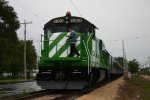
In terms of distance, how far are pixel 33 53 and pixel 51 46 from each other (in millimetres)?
67934

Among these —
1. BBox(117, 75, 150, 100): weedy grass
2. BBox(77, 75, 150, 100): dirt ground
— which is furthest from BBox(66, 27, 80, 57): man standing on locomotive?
BBox(117, 75, 150, 100): weedy grass

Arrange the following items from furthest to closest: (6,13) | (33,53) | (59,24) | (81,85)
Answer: (33,53) < (6,13) < (59,24) < (81,85)

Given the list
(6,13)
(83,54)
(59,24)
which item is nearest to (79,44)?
(83,54)

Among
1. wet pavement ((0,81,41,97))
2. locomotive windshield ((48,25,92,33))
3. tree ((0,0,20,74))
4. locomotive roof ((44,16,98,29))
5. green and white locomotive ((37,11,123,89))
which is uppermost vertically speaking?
tree ((0,0,20,74))

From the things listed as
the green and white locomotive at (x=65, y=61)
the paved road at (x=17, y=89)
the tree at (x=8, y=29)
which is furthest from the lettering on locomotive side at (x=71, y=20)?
the tree at (x=8, y=29)

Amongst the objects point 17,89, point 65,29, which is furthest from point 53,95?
point 17,89

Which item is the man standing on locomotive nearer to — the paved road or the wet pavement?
the wet pavement

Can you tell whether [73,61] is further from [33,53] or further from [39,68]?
[33,53]

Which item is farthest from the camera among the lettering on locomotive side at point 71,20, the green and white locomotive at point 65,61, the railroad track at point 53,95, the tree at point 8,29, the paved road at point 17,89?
the tree at point 8,29

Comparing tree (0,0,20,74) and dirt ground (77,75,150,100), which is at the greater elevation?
tree (0,0,20,74)

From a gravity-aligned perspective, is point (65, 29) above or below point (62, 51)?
above

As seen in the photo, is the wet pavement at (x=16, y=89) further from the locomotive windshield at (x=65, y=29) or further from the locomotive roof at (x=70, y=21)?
the locomotive roof at (x=70, y=21)

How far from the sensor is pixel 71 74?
1898 cm

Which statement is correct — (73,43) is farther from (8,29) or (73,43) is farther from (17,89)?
(8,29)
